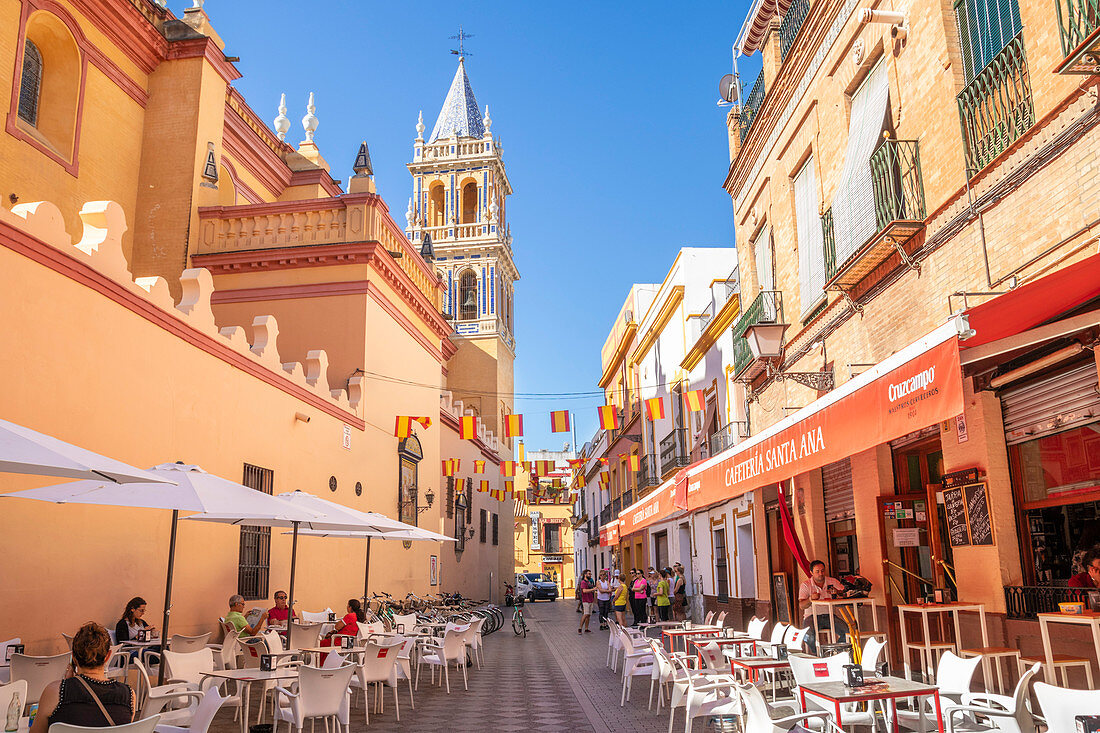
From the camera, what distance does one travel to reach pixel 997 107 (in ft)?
25.2

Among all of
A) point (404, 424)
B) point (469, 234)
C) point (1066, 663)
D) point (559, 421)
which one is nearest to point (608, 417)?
point (559, 421)

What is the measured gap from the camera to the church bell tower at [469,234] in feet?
150

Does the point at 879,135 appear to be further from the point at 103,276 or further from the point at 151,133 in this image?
the point at 151,133

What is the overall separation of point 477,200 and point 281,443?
37.8 m

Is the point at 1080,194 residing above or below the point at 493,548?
above

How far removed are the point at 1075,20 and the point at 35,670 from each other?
376 inches

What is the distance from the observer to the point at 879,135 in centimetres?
1009

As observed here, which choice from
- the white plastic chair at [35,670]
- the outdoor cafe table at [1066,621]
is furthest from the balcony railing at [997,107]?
the white plastic chair at [35,670]

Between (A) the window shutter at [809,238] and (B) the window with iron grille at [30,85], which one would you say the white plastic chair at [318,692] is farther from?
(B) the window with iron grille at [30,85]

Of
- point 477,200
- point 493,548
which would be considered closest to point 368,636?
point 493,548

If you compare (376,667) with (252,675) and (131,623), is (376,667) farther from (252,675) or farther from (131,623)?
(131,623)

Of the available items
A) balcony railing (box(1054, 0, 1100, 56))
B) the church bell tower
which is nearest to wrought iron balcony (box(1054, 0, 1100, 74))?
balcony railing (box(1054, 0, 1100, 56))

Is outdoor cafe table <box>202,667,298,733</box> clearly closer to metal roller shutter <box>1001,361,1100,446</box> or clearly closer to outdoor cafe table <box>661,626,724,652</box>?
outdoor cafe table <box>661,626,724,652</box>

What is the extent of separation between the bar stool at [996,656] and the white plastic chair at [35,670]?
755cm
